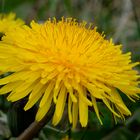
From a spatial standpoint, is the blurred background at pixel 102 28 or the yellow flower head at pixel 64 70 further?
the blurred background at pixel 102 28

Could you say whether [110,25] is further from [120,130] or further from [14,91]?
[14,91]

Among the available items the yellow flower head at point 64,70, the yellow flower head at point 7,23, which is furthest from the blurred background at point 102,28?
the yellow flower head at point 64,70

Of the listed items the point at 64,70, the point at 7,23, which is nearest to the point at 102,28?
the point at 7,23

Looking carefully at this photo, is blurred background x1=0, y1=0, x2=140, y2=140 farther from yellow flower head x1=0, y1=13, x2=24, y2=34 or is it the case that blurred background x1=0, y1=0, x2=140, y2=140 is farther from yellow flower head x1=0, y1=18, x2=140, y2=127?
yellow flower head x1=0, y1=18, x2=140, y2=127

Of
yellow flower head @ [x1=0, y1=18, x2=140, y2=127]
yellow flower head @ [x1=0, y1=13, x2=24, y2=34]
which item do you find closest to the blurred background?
yellow flower head @ [x1=0, y1=13, x2=24, y2=34]

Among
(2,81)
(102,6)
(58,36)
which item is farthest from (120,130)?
(102,6)

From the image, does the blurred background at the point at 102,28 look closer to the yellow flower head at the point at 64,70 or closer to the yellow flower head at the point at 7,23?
the yellow flower head at the point at 7,23

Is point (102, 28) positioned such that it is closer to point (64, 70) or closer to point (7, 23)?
point (7, 23)
